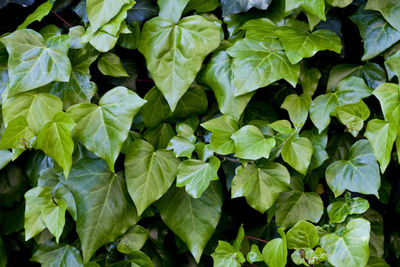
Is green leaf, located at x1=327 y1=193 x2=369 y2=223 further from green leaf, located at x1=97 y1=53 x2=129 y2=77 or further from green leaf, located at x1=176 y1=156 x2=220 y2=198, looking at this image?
green leaf, located at x1=97 y1=53 x2=129 y2=77

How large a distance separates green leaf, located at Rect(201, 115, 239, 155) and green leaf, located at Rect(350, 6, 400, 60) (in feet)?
1.39

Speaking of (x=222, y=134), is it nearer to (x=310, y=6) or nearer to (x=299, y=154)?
(x=299, y=154)

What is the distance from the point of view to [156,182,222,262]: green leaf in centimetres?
108

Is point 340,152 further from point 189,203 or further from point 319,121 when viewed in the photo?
point 189,203

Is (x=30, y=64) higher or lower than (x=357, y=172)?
higher

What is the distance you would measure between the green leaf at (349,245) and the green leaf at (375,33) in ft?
1.51

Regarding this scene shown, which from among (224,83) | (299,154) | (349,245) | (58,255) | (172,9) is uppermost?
(172,9)

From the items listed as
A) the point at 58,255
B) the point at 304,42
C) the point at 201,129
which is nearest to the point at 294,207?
the point at 201,129

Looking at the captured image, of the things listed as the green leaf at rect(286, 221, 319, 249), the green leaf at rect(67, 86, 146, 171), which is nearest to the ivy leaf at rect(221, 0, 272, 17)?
the green leaf at rect(67, 86, 146, 171)

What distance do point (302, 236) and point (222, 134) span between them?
0.33 m

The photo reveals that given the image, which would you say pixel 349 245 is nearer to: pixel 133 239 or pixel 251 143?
pixel 251 143

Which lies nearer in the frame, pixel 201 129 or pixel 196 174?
pixel 196 174

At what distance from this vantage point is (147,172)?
1.04 metres

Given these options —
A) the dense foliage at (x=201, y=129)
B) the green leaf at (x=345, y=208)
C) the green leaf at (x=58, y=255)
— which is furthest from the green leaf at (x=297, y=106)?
the green leaf at (x=58, y=255)
